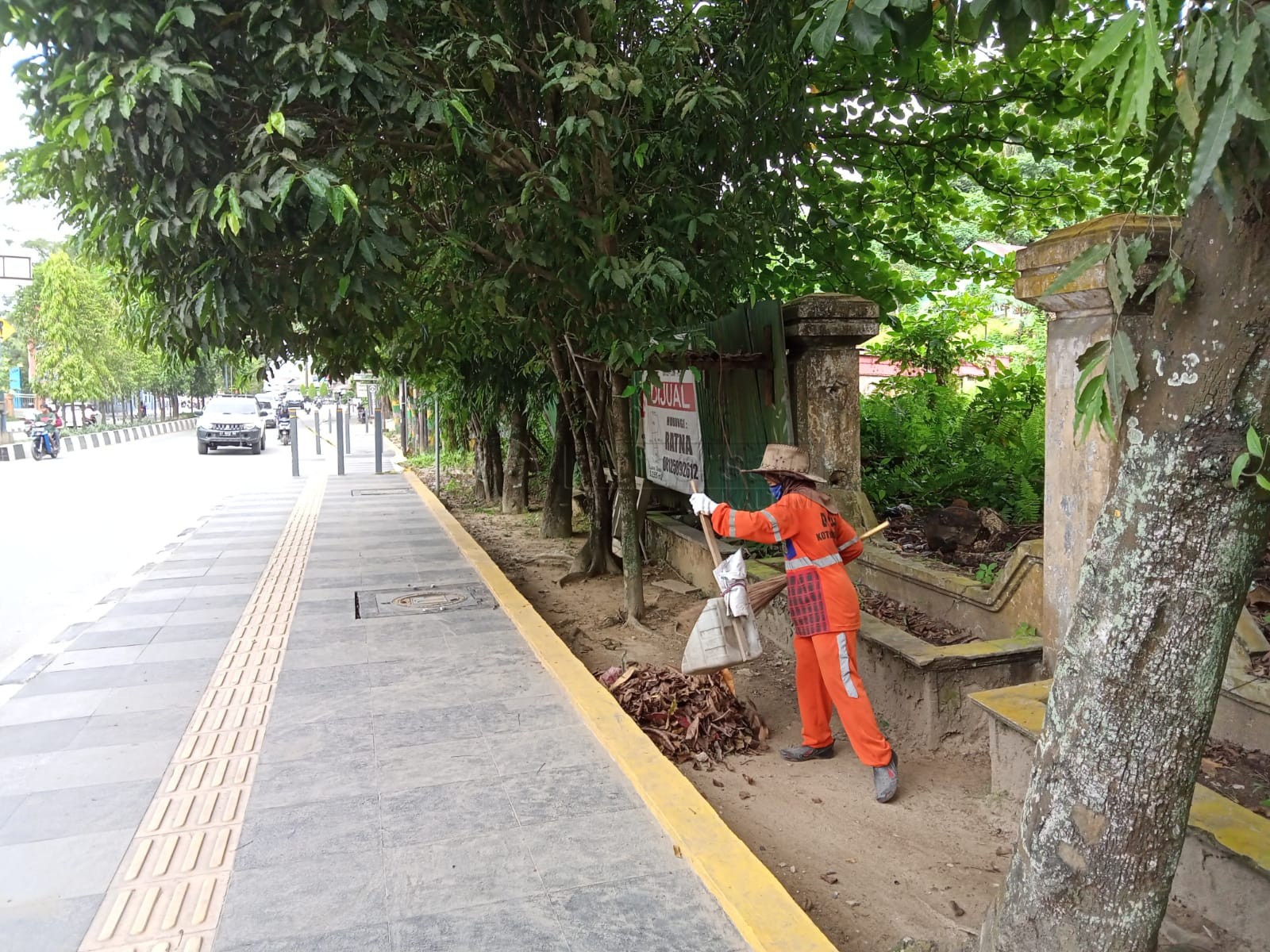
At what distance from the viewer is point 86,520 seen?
12.0 metres

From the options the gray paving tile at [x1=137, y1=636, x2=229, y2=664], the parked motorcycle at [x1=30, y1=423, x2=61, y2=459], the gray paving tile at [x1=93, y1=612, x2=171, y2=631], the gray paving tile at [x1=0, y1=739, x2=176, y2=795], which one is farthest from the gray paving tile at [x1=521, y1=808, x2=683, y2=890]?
the parked motorcycle at [x1=30, y1=423, x2=61, y2=459]

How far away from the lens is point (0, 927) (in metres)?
2.71

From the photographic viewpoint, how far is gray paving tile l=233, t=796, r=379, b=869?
308 centimetres

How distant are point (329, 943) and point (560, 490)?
26.6 ft

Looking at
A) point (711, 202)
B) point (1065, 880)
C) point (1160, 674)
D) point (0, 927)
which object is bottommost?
point (0, 927)

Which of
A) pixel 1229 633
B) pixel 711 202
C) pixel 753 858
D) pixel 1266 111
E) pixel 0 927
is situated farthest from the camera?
pixel 711 202

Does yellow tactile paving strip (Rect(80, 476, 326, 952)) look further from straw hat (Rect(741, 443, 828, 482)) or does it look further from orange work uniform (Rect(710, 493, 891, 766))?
straw hat (Rect(741, 443, 828, 482))

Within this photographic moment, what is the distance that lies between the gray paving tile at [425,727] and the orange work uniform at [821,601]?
1569mm

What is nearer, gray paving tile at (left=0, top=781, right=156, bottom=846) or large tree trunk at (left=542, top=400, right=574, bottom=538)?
gray paving tile at (left=0, top=781, right=156, bottom=846)

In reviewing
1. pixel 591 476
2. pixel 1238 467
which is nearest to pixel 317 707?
pixel 591 476

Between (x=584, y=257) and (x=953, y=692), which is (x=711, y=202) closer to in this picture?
(x=584, y=257)

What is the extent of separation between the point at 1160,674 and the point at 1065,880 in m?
0.57

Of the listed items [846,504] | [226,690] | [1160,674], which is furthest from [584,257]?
[1160,674]

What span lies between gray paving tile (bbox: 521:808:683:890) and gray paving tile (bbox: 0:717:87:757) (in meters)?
2.53
